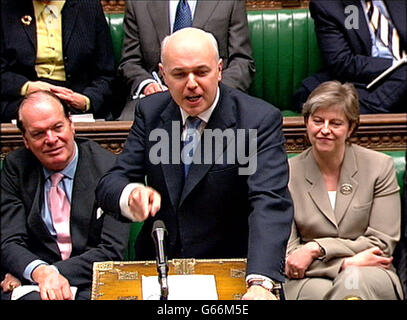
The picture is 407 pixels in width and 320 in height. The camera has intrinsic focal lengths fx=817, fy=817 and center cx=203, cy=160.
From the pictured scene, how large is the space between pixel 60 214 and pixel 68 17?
0.63 m

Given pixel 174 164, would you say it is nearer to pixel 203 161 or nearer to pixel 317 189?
pixel 203 161

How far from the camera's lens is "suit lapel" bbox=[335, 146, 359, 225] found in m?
1.54

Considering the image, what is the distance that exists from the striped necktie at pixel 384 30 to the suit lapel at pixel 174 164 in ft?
2.91

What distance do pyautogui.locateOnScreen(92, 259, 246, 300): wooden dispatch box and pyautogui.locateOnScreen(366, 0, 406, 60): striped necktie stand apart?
3.35 feet

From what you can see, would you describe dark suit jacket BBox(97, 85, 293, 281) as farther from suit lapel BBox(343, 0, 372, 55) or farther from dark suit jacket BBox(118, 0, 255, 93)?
suit lapel BBox(343, 0, 372, 55)

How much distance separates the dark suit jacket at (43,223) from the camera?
1457 millimetres

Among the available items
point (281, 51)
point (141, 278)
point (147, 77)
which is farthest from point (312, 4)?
point (141, 278)

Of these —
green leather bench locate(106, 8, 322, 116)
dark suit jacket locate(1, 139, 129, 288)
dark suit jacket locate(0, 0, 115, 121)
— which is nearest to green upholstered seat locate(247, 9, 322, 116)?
green leather bench locate(106, 8, 322, 116)

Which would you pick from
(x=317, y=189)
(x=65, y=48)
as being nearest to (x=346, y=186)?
(x=317, y=189)

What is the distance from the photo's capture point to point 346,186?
1553 millimetres

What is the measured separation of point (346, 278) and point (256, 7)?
1003 mm

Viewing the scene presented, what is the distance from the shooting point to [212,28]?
196 centimetres

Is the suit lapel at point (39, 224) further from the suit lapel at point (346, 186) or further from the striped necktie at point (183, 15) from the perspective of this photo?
the striped necktie at point (183, 15)

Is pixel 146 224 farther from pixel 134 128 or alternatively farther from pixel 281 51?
pixel 281 51
